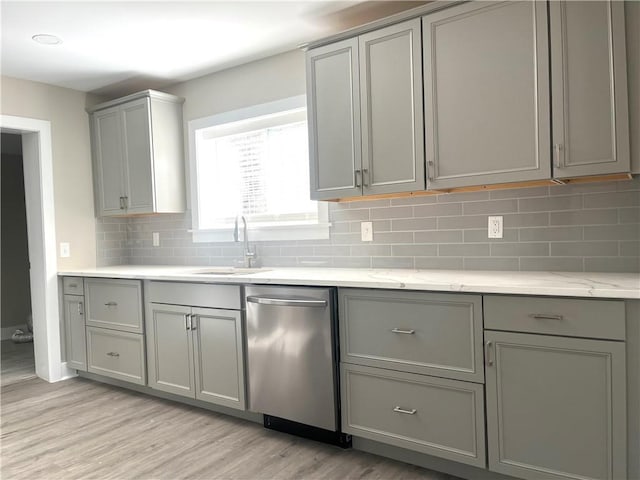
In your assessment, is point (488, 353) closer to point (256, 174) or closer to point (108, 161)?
point (256, 174)

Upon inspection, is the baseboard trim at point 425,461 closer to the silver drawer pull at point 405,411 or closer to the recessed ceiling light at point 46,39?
the silver drawer pull at point 405,411

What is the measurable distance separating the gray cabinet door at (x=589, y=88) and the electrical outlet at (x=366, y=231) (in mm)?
1197

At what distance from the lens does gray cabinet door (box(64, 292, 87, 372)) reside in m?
3.85

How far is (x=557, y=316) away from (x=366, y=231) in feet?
4.59

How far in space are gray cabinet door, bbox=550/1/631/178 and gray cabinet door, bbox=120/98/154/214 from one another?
Result: 9.69 feet

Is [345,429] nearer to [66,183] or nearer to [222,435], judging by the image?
[222,435]

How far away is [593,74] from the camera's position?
2.00 metres

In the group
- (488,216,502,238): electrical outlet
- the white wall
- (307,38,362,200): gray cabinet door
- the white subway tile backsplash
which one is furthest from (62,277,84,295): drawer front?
(488,216,502,238): electrical outlet

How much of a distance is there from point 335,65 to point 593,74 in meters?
1.32

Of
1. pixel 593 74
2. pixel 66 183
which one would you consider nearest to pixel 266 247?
pixel 66 183

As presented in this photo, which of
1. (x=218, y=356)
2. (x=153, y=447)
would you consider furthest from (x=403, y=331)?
(x=153, y=447)

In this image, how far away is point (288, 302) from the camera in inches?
101

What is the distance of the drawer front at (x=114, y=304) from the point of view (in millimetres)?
3420

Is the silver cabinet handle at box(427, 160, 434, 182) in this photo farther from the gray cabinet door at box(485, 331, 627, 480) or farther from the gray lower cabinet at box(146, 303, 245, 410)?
the gray lower cabinet at box(146, 303, 245, 410)
